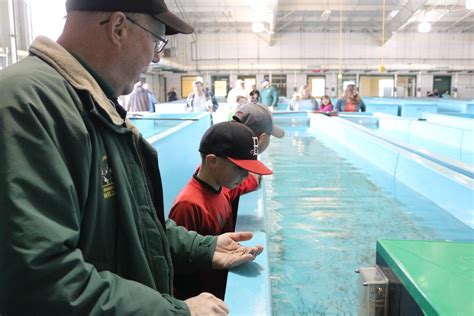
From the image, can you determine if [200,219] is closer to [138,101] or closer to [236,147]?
[236,147]

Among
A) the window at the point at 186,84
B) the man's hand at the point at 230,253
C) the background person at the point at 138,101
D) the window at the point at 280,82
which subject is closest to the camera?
the man's hand at the point at 230,253

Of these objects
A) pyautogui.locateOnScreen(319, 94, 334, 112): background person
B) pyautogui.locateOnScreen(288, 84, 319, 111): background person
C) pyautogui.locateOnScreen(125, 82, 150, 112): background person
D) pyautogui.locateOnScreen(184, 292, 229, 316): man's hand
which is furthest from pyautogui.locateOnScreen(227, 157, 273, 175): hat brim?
pyautogui.locateOnScreen(288, 84, 319, 111): background person

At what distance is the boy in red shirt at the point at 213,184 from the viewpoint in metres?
1.50

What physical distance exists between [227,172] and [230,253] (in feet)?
1.35

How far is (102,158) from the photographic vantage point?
2.64ft

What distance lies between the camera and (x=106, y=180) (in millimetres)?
814

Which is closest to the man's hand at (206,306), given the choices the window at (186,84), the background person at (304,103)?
the background person at (304,103)

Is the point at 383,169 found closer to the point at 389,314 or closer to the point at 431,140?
the point at 431,140

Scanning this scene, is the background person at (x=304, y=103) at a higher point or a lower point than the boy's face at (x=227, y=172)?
higher

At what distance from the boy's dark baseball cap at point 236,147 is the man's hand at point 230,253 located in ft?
0.98

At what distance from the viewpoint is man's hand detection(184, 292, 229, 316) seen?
86 centimetres

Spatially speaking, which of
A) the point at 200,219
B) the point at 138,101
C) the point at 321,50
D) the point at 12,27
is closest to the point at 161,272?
the point at 200,219

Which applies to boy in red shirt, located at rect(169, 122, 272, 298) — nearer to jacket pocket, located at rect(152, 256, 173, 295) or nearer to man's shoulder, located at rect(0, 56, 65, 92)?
jacket pocket, located at rect(152, 256, 173, 295)

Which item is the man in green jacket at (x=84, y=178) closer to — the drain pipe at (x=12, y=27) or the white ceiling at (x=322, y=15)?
the drain pipe at (x=12, y=27)
